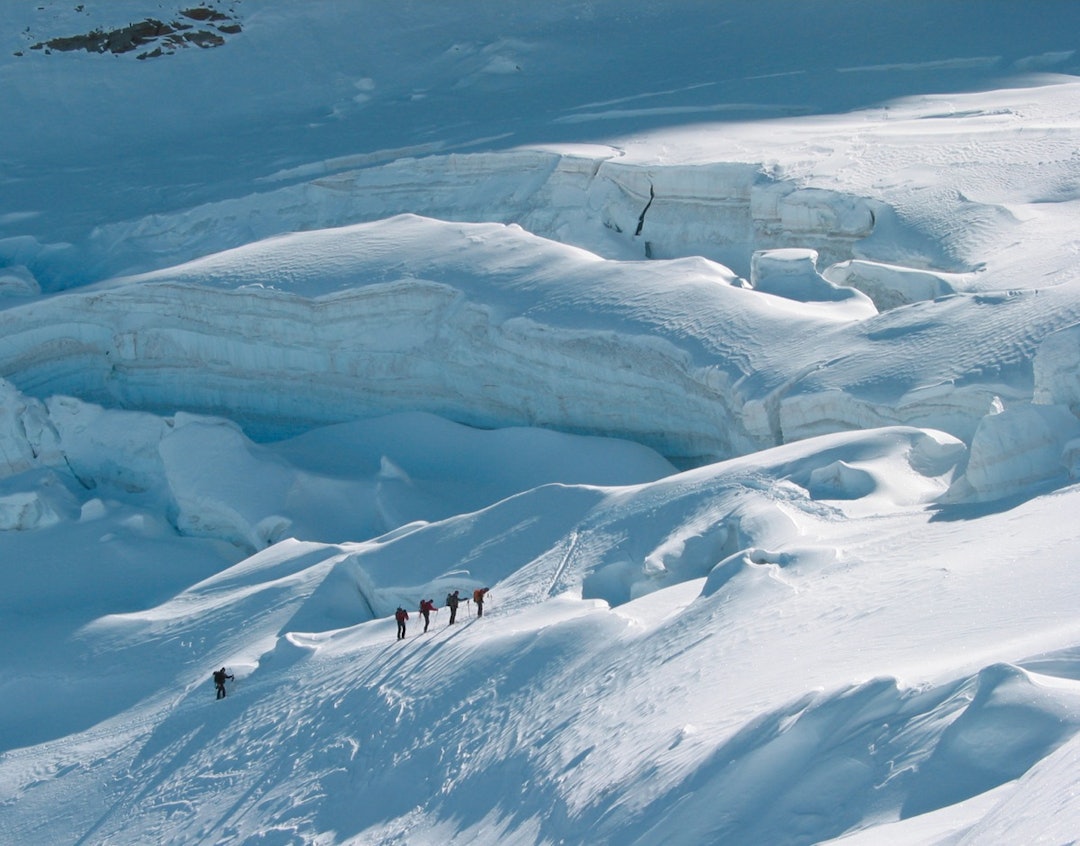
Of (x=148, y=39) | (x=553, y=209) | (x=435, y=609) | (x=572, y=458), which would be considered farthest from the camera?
(x=148, y=39)

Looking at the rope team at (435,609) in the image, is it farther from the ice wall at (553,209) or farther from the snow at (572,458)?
the ice wall at (553,209)

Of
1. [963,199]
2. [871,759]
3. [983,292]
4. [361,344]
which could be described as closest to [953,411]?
[983,292]

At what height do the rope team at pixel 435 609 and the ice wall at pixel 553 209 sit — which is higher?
the ice wall at pixel 553 209

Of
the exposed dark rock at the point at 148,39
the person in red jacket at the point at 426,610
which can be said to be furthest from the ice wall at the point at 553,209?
the exposed dark rock at the point at 148,39

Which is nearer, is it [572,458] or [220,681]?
[220,681]

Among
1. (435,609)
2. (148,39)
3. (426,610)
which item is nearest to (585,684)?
(426,610)

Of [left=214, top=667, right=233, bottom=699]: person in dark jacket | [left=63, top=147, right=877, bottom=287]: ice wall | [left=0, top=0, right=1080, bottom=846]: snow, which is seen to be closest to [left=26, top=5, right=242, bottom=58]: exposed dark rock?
[left=0, top=0, right=1080, bottom=846]: snow

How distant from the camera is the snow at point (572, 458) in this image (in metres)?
7.03

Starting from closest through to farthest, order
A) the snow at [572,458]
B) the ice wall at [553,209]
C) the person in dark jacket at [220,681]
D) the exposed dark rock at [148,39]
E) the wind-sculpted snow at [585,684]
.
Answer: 1. the wind-sculpted snow at [585,684]
2. the snow at [572,458]
3. the person in dark jacket at [220,681]
4. the ice wall at [553,209]
5. the exposed dark rock at [148,39]

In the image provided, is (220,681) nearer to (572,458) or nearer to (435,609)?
(435,609)

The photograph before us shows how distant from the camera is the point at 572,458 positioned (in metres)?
13.1

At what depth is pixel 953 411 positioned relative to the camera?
435 inches

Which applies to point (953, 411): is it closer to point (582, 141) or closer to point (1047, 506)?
point (1047, 506)

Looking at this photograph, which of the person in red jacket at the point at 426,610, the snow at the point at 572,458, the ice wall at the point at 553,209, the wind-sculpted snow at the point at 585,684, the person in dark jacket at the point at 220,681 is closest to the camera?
the wind-sculpted snow at the point at 585,684
